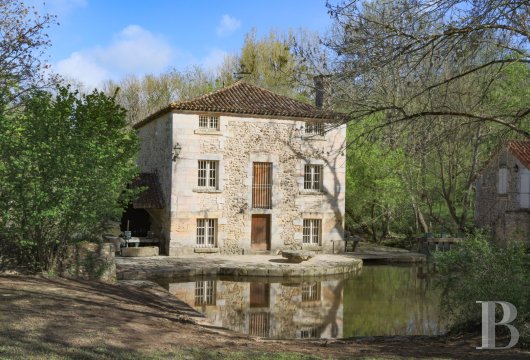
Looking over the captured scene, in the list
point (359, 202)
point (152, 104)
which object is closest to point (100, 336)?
point (359, 202)

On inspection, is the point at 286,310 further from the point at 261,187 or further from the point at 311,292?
the point at 261,187

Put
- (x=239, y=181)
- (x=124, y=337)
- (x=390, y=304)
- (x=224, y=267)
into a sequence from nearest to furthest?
(x=124, y=337) < (x=390, y=304) < (x=224, y=267) < (x=239, y=181)

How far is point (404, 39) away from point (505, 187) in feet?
64.4

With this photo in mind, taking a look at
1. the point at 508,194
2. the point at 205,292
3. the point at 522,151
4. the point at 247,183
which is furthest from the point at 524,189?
the point at 205,292

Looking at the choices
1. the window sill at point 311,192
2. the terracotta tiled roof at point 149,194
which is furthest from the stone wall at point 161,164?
the window sill at point 311,192

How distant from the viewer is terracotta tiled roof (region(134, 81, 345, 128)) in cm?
2219

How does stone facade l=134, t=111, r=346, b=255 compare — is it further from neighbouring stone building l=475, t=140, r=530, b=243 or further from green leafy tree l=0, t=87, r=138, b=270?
green leafy tree l=0, t=87, r=138, b=270

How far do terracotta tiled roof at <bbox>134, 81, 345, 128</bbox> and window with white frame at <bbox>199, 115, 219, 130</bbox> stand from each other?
0.40 m

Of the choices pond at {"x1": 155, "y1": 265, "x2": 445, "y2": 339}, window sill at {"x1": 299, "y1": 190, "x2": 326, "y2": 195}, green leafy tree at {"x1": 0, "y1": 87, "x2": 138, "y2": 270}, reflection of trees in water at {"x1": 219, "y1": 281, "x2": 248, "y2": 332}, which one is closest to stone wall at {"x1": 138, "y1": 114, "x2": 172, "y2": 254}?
window sill at {"x1": 299, "y1": 190, "x2": 326, "y2": 195}

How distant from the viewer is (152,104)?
40.9 m

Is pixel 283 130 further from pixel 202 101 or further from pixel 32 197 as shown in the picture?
pixel 32 197

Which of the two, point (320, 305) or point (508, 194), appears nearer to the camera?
point (320, 305)

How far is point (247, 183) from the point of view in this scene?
75.7ft

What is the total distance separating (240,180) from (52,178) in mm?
11588
